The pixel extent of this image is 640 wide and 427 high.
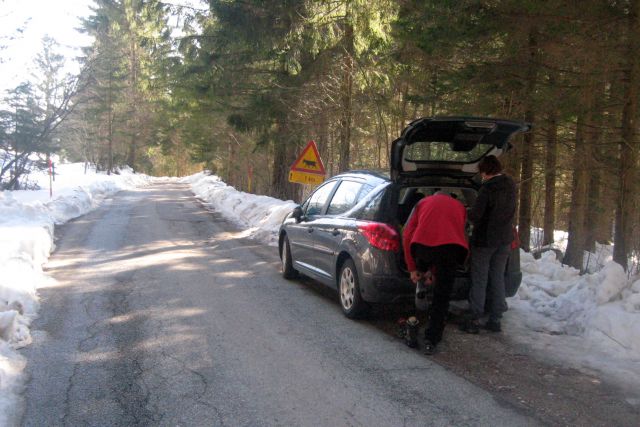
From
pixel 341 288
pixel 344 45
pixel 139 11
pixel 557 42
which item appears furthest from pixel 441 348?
pixel 139 11

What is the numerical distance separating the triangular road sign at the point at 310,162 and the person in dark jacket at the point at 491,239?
24.0 feet

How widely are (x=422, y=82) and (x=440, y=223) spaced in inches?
310

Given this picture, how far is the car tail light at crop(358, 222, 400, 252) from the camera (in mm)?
5984

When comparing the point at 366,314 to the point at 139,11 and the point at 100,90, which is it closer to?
the point at 139,11

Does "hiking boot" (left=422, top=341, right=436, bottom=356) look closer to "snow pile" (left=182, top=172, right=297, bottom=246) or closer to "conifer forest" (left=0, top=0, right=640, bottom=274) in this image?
"conifer forest" (left=0, top=0, right=640, bottom=274)

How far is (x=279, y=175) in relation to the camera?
2097 cm

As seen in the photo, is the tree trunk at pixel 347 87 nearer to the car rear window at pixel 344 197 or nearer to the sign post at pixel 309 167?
the sign post at pixel 309 167

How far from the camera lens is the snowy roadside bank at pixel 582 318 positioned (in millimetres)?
5172

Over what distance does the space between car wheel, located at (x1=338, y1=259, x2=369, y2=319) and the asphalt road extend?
5.3 inches

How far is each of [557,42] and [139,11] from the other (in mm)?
12092

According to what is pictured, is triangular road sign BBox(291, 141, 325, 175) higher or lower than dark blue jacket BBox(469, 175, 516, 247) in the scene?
higher

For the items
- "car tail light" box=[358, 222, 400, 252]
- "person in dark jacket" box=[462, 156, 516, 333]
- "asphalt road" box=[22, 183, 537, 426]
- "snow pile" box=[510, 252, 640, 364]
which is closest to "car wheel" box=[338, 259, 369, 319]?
"asphalt road" box=[22, 183, 537, 426]

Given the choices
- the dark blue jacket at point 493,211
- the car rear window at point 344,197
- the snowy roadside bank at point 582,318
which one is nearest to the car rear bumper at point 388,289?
the dark blue jacket at point 493,211

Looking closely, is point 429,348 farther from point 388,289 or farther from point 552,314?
point 552,314
